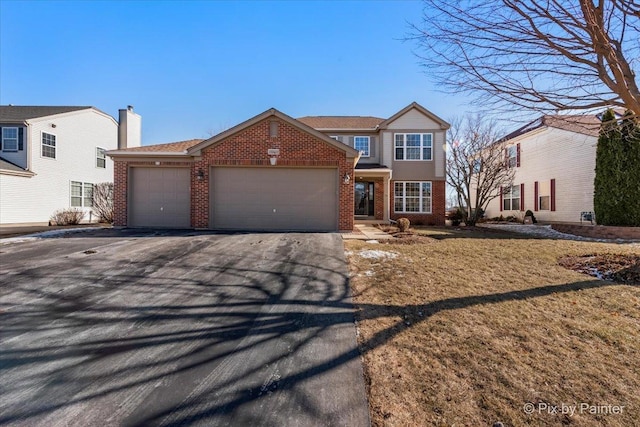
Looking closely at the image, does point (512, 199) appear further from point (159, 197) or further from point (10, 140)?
point (10, 140)

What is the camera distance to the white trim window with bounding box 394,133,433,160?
17594 millimetres

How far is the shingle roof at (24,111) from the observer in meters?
17.2

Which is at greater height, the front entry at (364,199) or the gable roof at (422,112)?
the gable roof at (422,112)

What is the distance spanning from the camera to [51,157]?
18.0 metres

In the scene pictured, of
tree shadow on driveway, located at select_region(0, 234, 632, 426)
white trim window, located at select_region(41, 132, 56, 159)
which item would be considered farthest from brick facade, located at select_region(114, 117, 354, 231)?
white trim window, located at select_region(41, 132, 56, 159)

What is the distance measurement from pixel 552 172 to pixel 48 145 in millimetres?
28141

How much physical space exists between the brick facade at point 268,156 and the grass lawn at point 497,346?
5.54 m

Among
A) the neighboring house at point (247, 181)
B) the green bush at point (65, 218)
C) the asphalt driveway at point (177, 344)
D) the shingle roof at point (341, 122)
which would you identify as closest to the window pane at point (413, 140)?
the shingle roof at point (341, 122)

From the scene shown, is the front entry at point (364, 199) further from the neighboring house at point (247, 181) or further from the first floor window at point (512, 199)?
the first floor window at point (512, 199)

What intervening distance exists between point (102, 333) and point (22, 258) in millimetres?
5168

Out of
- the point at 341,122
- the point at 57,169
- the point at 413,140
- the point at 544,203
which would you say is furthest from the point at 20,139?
the point at 544,203

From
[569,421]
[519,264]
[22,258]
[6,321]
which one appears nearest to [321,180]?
[519,264]

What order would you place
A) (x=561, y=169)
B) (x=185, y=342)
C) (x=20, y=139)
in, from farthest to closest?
(x=561, y=169) → (x=20, y=139) → (x=185, y=342)

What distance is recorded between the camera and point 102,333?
3.68 m
